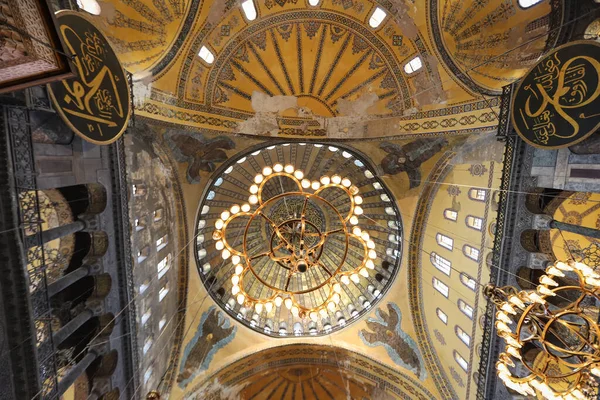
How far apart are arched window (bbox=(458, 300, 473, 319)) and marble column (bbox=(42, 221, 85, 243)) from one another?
393 inches

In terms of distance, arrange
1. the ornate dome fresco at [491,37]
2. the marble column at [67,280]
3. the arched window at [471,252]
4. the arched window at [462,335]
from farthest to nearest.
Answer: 1. the arched window at [462,335]
2. the arched window at [471,252]
3. the ornate dome fresco at [491,37]
4. the marble column at [67,280]

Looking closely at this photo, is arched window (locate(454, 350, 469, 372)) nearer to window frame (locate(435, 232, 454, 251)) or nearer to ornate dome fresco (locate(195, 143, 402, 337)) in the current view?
ornate dome fresco (locate(195, 143, 402, 337))

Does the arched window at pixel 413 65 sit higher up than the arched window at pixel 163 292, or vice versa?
the arched window at pixel 413 65

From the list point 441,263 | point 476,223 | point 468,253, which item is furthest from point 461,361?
point 476,223

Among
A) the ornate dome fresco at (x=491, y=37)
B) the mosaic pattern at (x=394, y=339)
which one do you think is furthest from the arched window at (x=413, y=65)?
the mosaic pattern at (x=394, y=339)

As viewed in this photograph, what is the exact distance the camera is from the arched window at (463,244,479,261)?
7965 millimetres

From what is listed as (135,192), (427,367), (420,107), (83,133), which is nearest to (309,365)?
(427,367)

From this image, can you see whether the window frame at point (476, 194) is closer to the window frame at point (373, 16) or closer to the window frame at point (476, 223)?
the window frame at point (476, 223)

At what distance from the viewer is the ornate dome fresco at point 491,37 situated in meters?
5.69

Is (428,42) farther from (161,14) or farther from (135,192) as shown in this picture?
(135,192)

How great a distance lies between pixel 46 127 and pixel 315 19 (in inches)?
257

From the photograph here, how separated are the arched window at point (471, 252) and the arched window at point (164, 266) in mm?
9098

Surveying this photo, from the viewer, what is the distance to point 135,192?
715 cm

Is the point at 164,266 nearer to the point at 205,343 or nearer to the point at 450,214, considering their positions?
the point at 205,343
